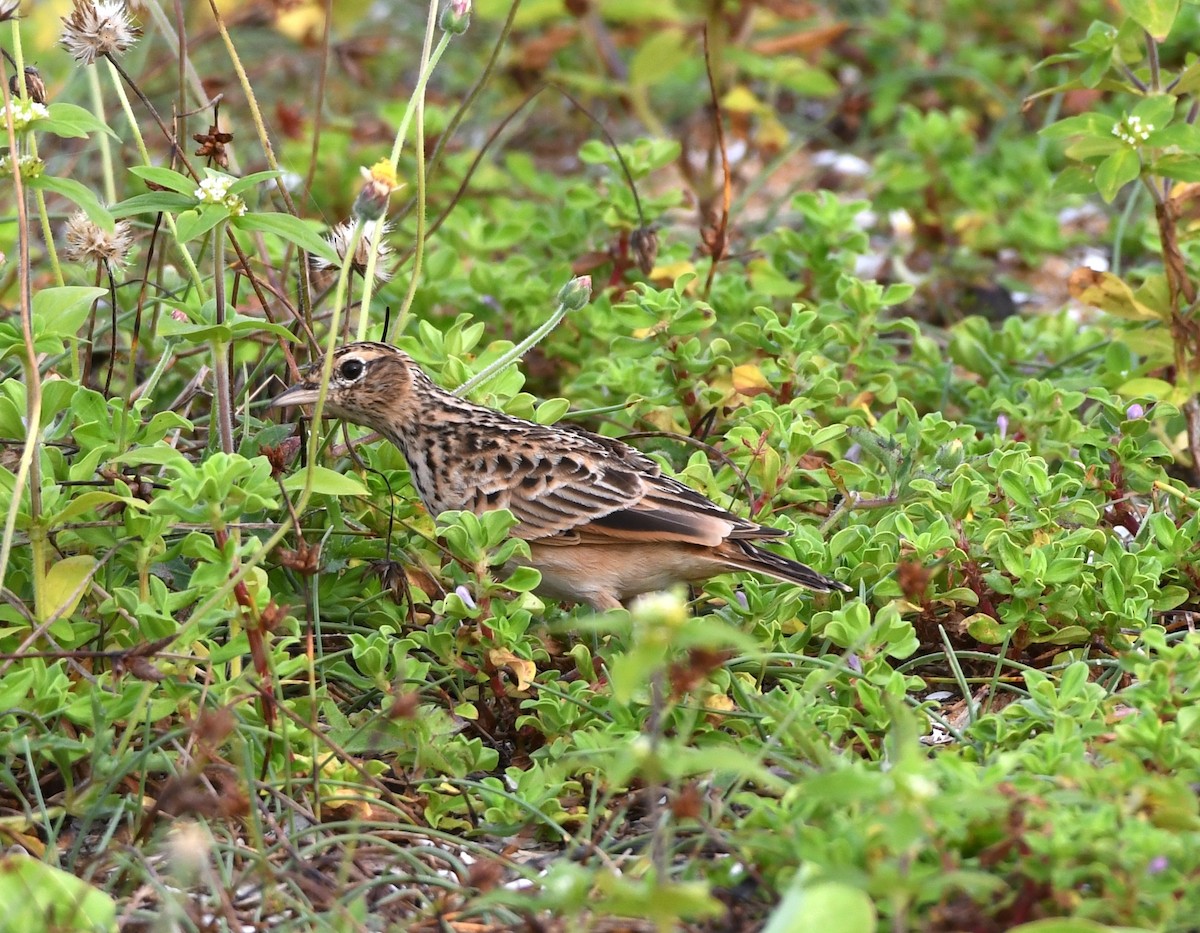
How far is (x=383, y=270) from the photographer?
15.8 feet

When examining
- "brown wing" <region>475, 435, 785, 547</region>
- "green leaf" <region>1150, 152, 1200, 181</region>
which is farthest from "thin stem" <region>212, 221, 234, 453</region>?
"green leaf" <region>1150, 152, 1200, 181</region>

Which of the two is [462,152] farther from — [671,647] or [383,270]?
[671,647]

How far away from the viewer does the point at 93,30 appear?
174 inches

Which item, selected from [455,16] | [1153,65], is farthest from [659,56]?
[455,16]

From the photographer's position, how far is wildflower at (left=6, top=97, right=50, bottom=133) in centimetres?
409

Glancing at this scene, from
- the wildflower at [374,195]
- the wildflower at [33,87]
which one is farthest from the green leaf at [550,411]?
the wildflower at [33,87]

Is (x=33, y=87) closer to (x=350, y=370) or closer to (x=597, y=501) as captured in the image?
(x=350, y=370)

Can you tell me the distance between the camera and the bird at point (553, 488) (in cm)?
468

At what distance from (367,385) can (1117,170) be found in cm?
244

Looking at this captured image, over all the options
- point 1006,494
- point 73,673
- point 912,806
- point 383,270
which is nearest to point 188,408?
point 383,270

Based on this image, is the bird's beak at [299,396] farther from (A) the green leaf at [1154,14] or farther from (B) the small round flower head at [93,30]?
(A) the green leaf at [1154,14]

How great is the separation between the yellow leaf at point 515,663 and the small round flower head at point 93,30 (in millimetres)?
1909

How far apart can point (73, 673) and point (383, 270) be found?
4.75ft

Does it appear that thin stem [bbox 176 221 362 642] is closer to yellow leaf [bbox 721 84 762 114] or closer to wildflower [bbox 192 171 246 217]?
wildflower [bbox 192 171 246 217]
